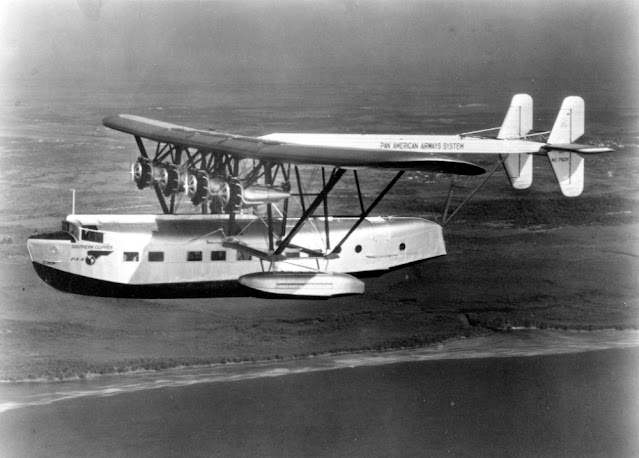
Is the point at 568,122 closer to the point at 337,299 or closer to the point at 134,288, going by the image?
the point at 337,299

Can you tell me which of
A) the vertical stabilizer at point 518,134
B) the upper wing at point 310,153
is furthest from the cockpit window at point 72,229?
the vertical stabilizer at point 518,134

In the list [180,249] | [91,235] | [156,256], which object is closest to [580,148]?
[180,249]

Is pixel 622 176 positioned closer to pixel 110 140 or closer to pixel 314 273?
pixel 110 140

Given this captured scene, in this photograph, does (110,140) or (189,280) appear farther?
(110,140)

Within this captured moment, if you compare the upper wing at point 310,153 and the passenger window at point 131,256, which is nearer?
the upper wing at point 310,153

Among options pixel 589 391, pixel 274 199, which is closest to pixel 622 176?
pixel 589 391

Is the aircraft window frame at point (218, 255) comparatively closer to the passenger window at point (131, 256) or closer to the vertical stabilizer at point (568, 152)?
the passenger window at point (131, 256)

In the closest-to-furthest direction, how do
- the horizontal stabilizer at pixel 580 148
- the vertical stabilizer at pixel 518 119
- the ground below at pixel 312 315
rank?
the horizontal stabilizer at pixel 580 148
the vertical stabilizer at pixel 518 119
the ground below at pixel 312 315
